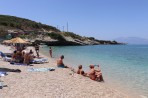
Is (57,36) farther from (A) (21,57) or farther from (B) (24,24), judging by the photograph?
(A) (21,57)

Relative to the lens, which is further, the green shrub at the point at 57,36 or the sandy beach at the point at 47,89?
the green shrub at the point at 57,36

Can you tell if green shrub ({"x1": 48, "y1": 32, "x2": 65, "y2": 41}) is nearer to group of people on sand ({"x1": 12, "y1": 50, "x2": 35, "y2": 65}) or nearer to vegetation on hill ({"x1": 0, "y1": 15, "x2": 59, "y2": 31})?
vegetation on hill ({"x1": 0, "y1": 15, "x2": 59, "y2": 31})

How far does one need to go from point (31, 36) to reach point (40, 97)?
3274 inches

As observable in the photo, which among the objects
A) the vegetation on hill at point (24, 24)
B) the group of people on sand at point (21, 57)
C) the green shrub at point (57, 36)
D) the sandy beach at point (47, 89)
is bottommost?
the sandy beach at point (47, 89)

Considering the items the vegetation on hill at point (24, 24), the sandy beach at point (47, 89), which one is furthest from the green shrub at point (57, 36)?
the sandy beach at point (47, 89)

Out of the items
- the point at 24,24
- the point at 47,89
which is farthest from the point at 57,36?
the point at 47,89

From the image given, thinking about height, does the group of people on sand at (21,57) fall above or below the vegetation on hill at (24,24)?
below

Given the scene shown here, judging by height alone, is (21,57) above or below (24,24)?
below

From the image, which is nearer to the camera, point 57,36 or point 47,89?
point 47,89

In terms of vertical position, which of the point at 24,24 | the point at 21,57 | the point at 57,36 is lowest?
the point at 21,57

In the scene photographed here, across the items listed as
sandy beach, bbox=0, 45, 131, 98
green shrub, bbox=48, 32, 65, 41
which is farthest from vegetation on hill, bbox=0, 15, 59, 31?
sandy beach, bbox=0, 45, 131, 98

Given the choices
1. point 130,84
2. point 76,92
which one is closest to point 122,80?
point 130,84

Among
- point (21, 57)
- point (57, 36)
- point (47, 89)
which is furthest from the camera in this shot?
point (57, 36)

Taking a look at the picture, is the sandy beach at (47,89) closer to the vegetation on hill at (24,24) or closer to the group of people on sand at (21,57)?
the group of people on sand at (21,57)
